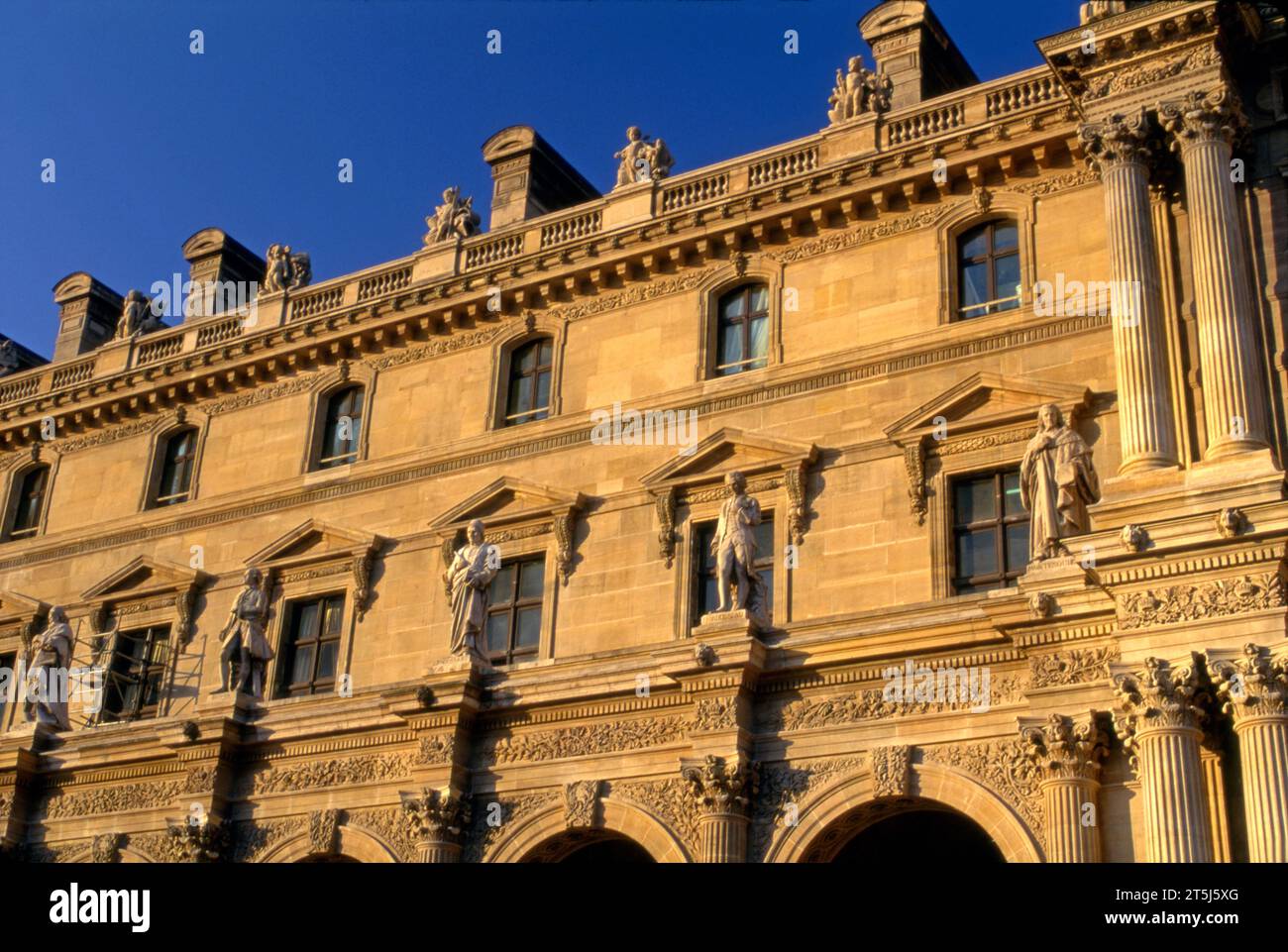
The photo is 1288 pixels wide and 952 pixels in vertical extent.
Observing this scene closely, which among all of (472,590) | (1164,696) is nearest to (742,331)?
(472,590)

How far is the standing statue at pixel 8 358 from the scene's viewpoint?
38.9m

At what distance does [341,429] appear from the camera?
1229 inches

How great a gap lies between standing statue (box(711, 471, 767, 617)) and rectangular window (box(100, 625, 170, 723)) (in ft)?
40.7

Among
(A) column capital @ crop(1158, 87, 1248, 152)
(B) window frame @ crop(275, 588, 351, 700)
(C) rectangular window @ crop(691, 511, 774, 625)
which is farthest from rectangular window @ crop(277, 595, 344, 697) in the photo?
(A) column capital @ crop(1158, 87, 1248, 152)

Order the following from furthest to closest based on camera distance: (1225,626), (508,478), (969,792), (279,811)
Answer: (508,478) → (279,811) → (969,792) → (1225,626)

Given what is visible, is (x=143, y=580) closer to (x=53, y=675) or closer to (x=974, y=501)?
(x=53, y=675)

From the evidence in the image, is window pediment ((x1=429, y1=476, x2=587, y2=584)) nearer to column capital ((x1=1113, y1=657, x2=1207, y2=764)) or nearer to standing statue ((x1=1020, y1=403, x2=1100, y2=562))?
standing statue ((x1=1020, y1=403, x2=1100, y2=562))

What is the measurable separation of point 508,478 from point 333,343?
549 centimetres

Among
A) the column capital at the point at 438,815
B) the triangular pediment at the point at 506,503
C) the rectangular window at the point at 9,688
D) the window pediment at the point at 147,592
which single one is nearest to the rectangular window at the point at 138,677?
the window pediment at the point at 147,592

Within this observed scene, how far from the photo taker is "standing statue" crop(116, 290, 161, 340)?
35.4 metres

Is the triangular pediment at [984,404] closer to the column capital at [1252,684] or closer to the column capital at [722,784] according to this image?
the column capital at [722,784]
